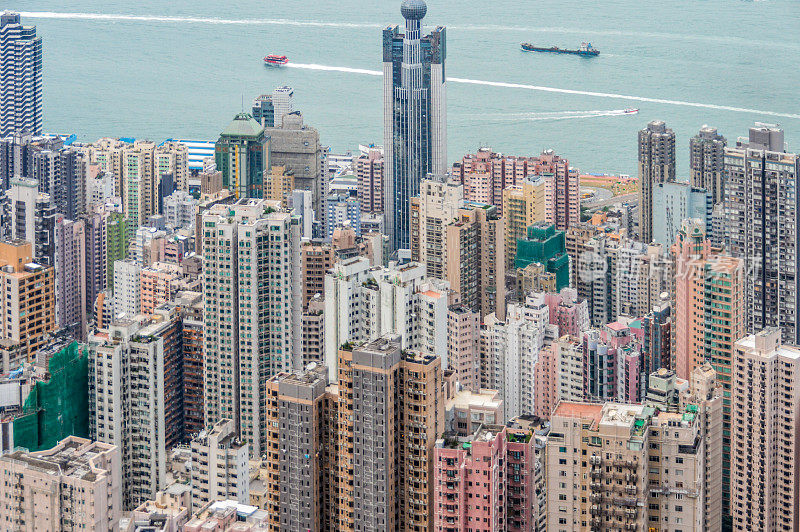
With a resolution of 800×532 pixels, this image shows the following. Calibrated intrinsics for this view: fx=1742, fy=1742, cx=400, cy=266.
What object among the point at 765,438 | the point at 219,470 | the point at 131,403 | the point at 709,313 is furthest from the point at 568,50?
the point at 219,470

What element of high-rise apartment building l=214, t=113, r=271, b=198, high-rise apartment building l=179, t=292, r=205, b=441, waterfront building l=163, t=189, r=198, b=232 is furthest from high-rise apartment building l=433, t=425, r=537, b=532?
high-rise apartment building l=214, t=113, r=271, b=198

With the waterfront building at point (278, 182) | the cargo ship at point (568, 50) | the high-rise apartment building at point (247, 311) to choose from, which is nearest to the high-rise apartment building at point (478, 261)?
the high-rise apartment building at point (247, 311)

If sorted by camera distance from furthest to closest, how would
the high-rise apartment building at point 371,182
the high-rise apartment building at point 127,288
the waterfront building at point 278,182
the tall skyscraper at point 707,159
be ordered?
the high-rise apartment building at point 371,182 < the waterfront building at point 278,182 < the tall skyscraper at point 707,159 < the high-rise apartment building at point 127,288

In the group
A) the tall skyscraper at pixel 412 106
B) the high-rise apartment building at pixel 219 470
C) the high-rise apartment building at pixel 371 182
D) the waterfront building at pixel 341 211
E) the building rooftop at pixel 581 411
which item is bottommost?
the high-rise apartment building at pixel 219 470

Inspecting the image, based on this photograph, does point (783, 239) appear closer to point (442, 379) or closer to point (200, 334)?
point (200, 334)

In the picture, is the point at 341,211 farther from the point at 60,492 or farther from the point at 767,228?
the point at 60,492

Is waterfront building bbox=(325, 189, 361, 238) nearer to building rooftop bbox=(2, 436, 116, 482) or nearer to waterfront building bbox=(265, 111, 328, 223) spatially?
waterfront building bbox=(265, 111, 328, 223)

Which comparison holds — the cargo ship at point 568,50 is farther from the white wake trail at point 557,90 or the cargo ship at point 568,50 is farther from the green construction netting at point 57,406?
the green construction netting at point 57,406
